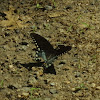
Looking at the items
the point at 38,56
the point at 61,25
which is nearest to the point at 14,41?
the point at 38,56

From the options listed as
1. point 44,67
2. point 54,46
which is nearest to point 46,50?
point 44,67

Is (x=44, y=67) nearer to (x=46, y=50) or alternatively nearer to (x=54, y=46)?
(x=46, y=50)

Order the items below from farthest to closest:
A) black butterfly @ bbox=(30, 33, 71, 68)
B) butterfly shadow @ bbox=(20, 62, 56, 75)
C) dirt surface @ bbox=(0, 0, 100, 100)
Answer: butterfly shadow @ bbox=(20, 62, 56, 75), black butterfly @ bbox=(30, 33, 71, 68), dirt surface @ bbox=(0, 0, 100, 100)

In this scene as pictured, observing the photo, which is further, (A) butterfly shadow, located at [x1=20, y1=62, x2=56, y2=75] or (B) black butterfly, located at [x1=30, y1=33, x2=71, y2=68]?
(A) butterfly shadow, located at [x1=20, y1=62, x2=56, y2=75]

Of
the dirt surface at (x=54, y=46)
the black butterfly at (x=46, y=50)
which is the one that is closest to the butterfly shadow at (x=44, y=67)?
the dirt surface at (x=54, y=46)

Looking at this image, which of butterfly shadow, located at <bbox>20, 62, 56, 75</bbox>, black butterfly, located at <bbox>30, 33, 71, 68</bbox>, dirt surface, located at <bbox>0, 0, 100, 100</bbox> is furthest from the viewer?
butterfly shadow, located at <bbox>20, 62, 56, 75</bbox>

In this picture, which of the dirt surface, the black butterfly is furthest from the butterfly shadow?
the black butterfly

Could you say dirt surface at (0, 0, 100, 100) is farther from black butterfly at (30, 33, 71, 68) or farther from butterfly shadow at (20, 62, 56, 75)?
black butterfly at (30, 33, 71, 68)

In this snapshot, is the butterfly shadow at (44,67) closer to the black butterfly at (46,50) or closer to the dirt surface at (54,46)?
the dirt surface at (54,46)
